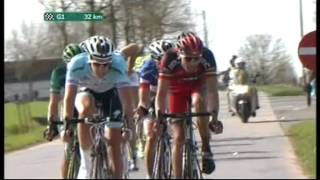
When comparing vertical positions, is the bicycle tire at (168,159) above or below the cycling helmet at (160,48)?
below

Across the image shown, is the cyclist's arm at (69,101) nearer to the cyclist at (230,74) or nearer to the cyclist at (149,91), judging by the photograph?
the cyclist at (149,91)

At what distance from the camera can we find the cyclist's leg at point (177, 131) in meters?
6.80

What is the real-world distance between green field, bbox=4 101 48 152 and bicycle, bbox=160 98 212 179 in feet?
5.05

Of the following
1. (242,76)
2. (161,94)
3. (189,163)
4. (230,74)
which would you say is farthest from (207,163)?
(242,76)

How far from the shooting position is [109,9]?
8.06 meters

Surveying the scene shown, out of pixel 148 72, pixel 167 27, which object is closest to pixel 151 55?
pixel 148 72

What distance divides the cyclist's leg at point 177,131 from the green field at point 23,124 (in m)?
1.35

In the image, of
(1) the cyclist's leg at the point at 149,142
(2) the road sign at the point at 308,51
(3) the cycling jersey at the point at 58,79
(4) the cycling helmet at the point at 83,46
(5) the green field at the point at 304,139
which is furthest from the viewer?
(5) the green field at the point at 304,139

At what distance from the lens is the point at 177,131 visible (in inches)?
268

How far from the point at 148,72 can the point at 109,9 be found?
3.40ft

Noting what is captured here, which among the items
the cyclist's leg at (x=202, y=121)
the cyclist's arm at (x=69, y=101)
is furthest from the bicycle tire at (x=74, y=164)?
the cyclist's leg at (x=202, y=121)

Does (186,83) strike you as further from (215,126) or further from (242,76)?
(242,76)

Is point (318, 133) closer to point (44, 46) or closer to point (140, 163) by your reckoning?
point (140, 163)

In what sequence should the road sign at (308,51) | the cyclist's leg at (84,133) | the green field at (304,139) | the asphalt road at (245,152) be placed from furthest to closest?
1. the green field at (304,139)
2. the road sign at (308,51)
3. the asphalt road at (245,152)
4. the cyclist's leg at (84,133)
